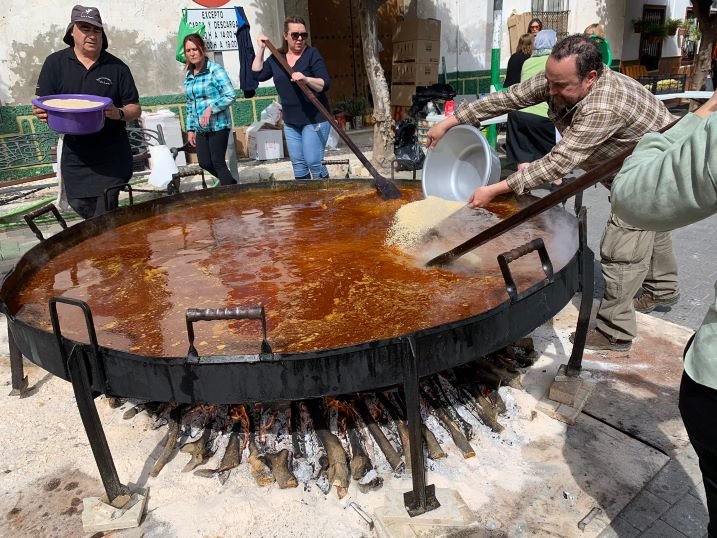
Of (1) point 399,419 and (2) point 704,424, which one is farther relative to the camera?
(1) point 399,419

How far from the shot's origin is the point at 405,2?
1093 cm

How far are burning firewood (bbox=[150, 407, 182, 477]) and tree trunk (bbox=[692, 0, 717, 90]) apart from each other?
1251 centimetres

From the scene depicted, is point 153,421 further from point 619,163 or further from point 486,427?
point 619,163

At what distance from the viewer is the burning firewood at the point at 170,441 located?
2211mm

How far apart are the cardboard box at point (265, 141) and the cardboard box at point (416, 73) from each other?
116 inches

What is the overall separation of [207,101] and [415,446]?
4.07 meters

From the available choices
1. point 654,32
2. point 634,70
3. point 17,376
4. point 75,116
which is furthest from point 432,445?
point 654,32

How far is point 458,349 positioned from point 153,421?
Answer: 1.59 meters

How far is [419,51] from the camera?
9828mm

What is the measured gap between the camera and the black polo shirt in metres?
3.47

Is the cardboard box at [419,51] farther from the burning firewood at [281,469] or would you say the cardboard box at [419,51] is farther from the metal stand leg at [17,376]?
the burning firewood at [281,469]

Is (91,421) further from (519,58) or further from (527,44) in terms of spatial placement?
(527,44)

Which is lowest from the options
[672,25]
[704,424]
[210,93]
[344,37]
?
[704,424]

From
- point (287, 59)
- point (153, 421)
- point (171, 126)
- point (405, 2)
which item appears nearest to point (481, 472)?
point (153, 421)
